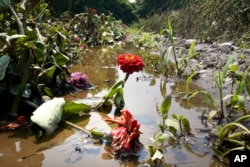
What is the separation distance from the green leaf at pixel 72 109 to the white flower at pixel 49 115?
97 mm

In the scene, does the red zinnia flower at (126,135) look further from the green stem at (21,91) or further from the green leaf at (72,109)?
the green stem at (21,91)

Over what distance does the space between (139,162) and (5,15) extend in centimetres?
200

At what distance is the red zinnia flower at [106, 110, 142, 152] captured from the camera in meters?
1.96

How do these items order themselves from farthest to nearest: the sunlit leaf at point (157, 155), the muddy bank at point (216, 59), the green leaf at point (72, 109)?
the muddy bank at point (216, 59), the green leaf at point (72, 109), the sunlit leaf at point (157, 155)

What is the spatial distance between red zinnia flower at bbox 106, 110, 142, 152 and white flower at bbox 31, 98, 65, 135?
17.0 inches

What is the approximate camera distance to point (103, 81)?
3994 millimetres

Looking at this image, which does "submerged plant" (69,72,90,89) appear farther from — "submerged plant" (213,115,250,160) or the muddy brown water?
"submerged plant" (213,115,250,160)

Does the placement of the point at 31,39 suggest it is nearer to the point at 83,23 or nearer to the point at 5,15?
the point at 5,15

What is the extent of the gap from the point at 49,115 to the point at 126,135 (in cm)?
56

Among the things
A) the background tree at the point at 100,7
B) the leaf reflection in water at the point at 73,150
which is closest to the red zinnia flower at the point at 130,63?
the leaf reflection in water at the point at 73,150

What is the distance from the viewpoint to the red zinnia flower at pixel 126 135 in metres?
1.96

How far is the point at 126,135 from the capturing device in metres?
1.98

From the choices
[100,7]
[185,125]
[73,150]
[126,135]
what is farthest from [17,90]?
[100,7]

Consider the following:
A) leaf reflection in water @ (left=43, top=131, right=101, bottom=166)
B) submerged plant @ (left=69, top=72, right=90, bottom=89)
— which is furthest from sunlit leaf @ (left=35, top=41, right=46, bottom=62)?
leaf reflection in water @ (left=43, top=131, right=101, bottom=166)
